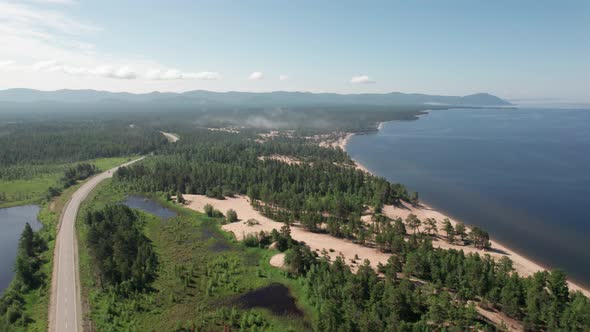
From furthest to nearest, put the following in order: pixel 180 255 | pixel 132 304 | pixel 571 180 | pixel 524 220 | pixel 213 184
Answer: pixel 571 180
pixel 213 184
pixel 524 220
pixel 180 255
pixel 132 304

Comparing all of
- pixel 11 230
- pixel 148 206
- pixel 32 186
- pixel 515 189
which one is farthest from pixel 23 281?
pixel 515 189

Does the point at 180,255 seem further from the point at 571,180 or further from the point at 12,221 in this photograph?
the point at 571,180

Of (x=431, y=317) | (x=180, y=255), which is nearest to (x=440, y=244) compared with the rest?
(x=431, y=317)

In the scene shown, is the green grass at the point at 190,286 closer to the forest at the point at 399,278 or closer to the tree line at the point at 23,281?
the forest at the point at 399,278

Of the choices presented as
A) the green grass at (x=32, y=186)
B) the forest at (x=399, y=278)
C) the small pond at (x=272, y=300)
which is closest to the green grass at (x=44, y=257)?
the green grass at (x=32, y=186)

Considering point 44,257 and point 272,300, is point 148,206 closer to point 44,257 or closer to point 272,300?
point 44,257
